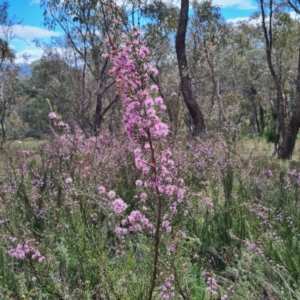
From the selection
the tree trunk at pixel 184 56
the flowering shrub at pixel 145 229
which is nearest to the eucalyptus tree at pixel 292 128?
the tree trunk at pixel 184 56

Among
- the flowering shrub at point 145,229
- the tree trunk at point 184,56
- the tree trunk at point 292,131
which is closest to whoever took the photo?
the flowering shrub at point 145,229

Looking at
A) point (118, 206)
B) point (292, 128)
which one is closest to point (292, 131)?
point (292, 128)

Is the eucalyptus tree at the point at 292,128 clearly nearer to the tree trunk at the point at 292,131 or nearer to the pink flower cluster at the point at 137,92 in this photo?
the tree trunk at the point at 292,131

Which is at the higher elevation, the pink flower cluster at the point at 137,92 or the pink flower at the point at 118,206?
the pink flower cluster at the point at 137,92

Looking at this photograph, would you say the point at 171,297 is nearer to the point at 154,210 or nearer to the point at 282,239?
the point at 154,210

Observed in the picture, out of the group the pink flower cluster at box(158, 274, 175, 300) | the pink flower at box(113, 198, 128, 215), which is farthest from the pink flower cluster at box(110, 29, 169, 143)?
the pink flower cluster at box(158, 274, 175, 300)

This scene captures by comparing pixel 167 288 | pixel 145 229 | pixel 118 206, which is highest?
pixel 118 206

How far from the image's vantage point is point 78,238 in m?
2.80

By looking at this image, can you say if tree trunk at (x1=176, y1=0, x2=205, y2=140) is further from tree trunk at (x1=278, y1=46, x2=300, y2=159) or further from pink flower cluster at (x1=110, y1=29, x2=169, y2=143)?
pink flower cluster at (x1=110, y1=29, x2=169, y2=143)

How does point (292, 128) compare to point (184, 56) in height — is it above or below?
below

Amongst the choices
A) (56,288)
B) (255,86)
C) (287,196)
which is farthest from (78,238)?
(255,86)

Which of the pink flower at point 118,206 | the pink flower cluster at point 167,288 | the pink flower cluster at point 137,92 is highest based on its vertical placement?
the pink flower cluster at point 137,92

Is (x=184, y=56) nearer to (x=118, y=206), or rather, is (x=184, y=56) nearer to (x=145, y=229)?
(x=145, y=229)

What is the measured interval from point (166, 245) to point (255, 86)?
85.7ft
